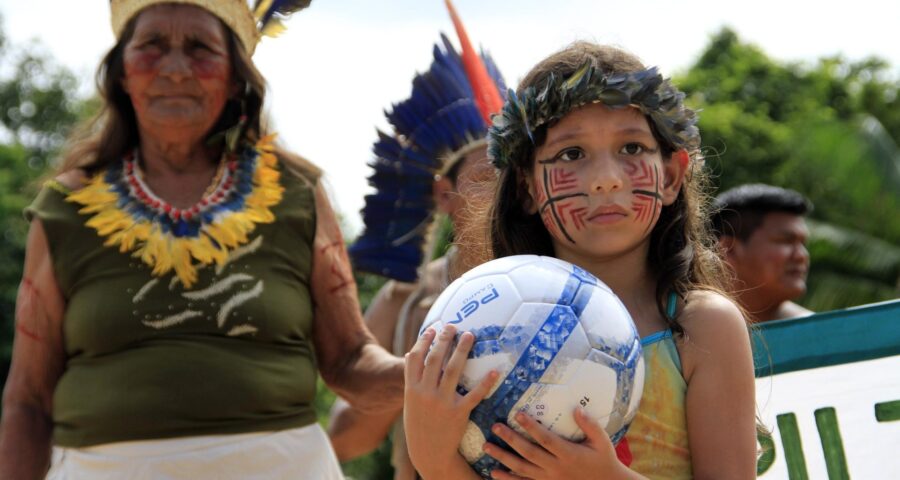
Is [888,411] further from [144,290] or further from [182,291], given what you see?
[144,290]

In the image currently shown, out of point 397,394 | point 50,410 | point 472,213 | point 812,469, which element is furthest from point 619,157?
point 50,410

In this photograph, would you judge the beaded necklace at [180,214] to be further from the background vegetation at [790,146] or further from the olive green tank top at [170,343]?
the background vegetation at [790,146]

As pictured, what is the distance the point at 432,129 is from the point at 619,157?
2.56 metres

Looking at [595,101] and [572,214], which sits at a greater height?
[595,101]

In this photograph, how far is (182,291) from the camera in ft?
12.0

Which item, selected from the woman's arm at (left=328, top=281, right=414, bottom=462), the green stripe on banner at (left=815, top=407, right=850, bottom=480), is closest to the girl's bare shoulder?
the green stripe on banner at (left=815, top=407, right=850, bottom=480)

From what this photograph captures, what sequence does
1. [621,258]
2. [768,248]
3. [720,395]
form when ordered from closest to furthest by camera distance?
[720,395], [621,258], [768,248]

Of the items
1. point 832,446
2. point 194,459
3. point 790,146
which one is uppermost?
point 790,146

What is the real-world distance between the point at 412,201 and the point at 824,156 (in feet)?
58.6

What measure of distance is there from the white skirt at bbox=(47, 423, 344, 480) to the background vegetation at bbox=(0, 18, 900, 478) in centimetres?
911

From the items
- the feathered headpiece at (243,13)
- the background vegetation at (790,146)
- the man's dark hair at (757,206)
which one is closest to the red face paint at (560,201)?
the feathered headpiece at (243,13)

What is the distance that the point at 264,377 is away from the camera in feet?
11.9

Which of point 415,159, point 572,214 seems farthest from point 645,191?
point 415,159

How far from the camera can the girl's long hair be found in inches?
156
